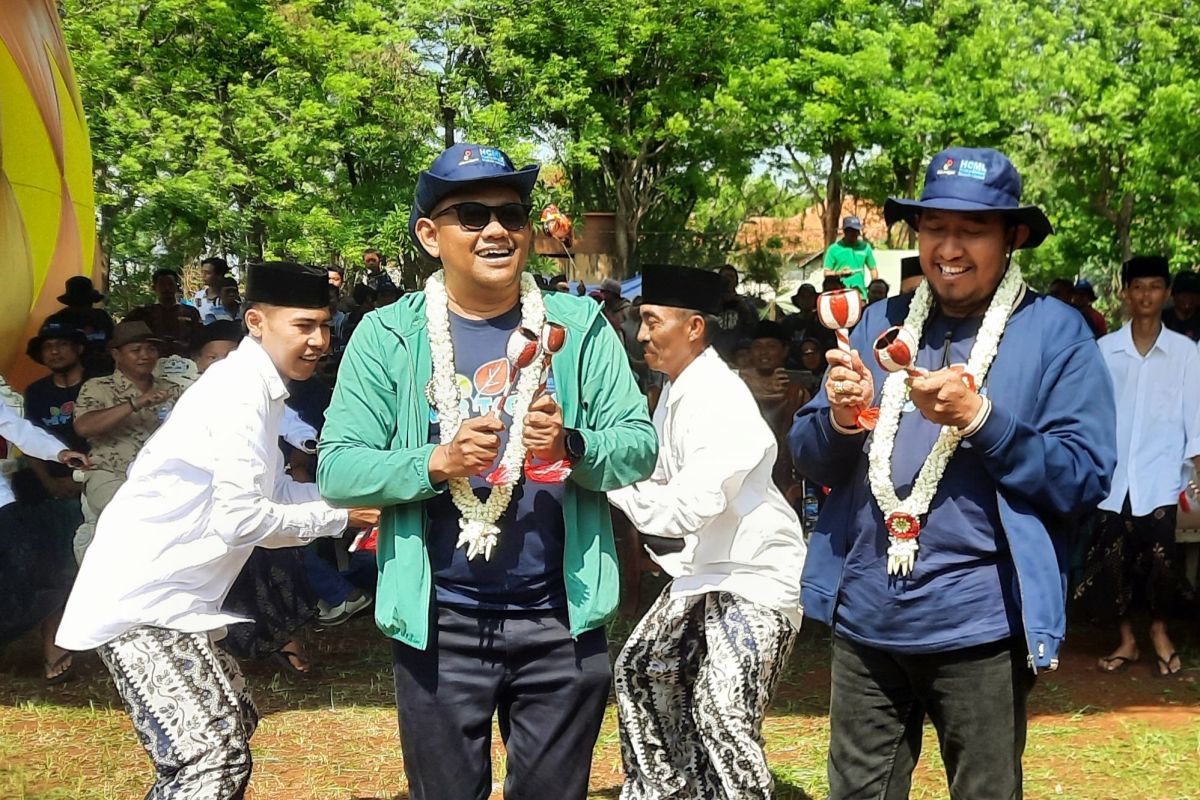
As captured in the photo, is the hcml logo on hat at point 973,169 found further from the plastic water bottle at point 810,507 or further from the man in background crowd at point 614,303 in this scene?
the man in background crowd at point 614,303

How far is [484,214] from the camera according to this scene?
9.55 ft

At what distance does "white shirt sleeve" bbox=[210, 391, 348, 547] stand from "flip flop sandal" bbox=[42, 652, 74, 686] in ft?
11.8

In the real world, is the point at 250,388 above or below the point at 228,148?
below

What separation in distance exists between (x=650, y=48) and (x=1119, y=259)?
919 cm

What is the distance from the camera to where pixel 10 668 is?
6762mm

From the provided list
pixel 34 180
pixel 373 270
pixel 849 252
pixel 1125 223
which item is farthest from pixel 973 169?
pixel 1125 223

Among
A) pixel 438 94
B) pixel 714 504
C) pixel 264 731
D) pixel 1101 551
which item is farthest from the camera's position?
pixel 438 94

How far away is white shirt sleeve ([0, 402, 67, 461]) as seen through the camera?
21.5 ft

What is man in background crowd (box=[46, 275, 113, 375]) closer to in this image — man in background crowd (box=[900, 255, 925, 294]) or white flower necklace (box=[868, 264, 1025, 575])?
man in background crowd (box=[900, 255, 925, 294])

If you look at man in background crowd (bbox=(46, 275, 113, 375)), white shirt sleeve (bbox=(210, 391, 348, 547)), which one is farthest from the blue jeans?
white shirt sleeve (bbox=(210, 391, 348, 547))

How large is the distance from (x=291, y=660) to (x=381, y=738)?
50.3 inches

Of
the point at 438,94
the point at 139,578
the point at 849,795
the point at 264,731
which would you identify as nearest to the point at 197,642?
the point at 139,578

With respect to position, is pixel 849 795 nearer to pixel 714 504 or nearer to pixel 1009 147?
pixel 714 504

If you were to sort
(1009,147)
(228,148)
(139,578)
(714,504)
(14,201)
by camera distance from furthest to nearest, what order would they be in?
(1009,147) → (228,148) → (14,201) → (714,504) → (139,578)
